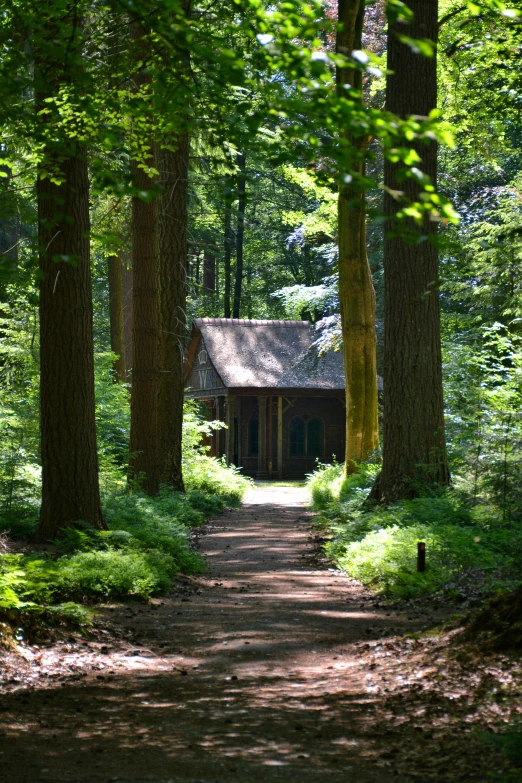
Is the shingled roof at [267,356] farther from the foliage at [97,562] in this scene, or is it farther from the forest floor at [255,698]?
the forest floor at [255,698]

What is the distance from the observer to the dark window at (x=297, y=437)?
39219 mm

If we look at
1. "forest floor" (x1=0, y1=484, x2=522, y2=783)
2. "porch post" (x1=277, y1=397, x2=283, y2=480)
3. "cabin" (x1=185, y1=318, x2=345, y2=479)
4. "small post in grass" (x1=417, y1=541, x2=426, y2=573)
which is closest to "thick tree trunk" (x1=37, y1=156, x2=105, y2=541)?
"forest floor" (x1=0, y1=484, x2=522, y2=783)

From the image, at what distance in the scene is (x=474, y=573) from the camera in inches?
375

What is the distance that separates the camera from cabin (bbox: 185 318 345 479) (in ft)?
121

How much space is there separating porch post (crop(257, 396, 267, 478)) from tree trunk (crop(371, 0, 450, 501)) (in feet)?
78.2

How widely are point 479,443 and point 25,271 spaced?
7.20 metres

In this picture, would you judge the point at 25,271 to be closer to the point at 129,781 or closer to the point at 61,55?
the point at 61,55

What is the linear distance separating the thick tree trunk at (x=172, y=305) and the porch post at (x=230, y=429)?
656 inches

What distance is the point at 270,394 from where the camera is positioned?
37094 millimetres

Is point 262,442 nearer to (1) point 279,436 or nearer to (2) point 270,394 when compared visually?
(1) point 279,436

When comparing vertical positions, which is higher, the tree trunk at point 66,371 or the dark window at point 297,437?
the tree trunk at point 66,371

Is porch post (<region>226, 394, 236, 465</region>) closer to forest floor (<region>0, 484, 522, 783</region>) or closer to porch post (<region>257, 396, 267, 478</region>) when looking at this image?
porch post (<region>257, 396, 267, 478</region>)

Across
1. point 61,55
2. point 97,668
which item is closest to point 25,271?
point 61,55

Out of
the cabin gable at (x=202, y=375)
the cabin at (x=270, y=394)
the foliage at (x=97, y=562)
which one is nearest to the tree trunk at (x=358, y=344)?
the foliage at (x=97, y=562)
